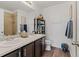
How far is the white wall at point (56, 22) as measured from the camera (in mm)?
6144

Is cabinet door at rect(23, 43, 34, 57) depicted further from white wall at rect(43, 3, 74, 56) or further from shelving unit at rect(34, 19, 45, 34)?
shelving unit at rect(34, 19, 45, 34)

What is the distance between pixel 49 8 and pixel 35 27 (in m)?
1.30

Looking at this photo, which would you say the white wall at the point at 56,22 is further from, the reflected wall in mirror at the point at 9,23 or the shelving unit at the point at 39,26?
the reflected wall in mirror at the point at 9,23

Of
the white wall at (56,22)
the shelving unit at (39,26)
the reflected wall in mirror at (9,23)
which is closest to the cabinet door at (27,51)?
the reflected wall in mirror at (9,23)

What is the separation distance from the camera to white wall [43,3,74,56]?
6.14m

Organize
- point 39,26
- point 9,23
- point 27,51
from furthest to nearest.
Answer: point 39,26
point 9,23
point 27,51

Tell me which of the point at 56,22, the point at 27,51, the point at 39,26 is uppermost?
the point at 56,22

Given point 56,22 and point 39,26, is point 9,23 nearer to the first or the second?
point 39,26

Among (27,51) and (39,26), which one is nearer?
(27,51)

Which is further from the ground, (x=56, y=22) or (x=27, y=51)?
(x=56, y=22)

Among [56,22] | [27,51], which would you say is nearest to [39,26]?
[56,22]

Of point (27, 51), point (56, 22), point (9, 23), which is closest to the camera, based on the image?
point (27, 51)

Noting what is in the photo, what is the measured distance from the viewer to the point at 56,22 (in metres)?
6.58

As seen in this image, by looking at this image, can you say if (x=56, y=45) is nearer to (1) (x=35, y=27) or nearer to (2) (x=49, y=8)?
(1) (x=35, y=27)
